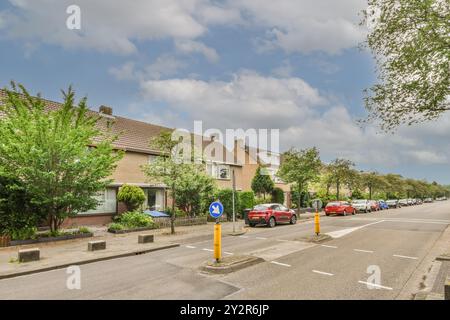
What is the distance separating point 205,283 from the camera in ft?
25.3

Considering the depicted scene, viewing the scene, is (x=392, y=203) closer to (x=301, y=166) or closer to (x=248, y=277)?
(x=301, y=166)

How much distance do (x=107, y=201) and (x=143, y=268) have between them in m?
13.9

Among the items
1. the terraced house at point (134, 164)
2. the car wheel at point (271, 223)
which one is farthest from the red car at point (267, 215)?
the terraced house at point (134, 164)

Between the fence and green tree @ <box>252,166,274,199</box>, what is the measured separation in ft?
57.8

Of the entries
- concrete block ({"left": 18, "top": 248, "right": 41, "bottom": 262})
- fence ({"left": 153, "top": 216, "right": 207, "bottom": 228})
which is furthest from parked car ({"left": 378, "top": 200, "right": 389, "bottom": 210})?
concrete block ({"left": 18, "top": 248, "right": 41, "bottom": 262})

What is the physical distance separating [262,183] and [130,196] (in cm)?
2187

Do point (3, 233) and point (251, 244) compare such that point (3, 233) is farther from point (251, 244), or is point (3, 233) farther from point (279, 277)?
point (279, 277)

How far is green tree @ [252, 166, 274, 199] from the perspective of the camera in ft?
133

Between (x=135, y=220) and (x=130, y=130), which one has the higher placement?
(x=130, y=130)

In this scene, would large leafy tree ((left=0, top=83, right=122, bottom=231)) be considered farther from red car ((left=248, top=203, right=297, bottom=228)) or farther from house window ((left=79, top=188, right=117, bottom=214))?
red car ((left=248, top=203, right=297, bottom=228))

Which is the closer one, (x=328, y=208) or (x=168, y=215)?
(x=168, y=215)

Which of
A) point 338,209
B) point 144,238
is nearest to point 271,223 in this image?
point 144,238

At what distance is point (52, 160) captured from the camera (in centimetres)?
1416
